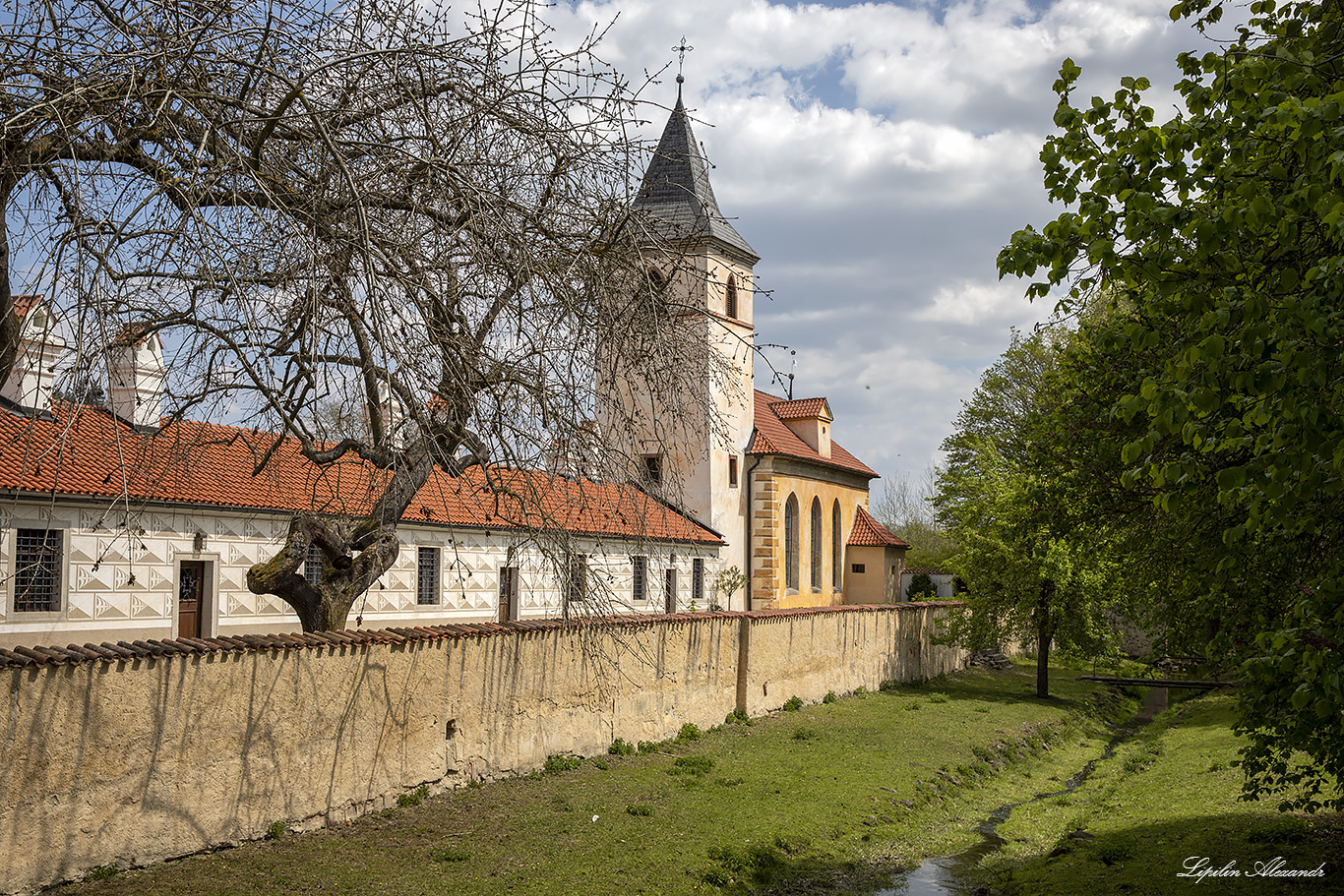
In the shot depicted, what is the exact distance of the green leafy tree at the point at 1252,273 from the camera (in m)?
4.04

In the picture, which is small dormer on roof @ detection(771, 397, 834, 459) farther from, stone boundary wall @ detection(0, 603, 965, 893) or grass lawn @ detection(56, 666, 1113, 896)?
stone boundary wall @ detection(0, 603, 965, 893)

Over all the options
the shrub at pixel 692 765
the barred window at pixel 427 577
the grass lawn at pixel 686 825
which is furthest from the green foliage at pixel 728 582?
the shrub at pixel 692 765

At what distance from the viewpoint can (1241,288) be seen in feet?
16.8

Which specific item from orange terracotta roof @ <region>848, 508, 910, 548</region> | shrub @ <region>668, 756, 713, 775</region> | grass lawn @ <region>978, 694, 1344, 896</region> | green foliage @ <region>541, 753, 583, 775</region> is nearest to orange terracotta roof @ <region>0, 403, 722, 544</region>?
green foliage @ <region>541, 753, 583, 775</region>

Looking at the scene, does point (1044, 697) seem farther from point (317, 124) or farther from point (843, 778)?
point (317, 124)

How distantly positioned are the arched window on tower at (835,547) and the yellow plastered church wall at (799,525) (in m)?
0.08

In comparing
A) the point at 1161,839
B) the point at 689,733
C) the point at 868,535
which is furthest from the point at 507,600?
the point at 868,535

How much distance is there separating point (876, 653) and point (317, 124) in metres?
22.1

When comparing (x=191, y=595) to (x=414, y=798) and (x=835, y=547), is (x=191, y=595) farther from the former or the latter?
(x=835, y=547)

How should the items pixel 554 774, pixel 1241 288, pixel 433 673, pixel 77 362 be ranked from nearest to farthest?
pixel 77 362
pixel 1241 288
pixel 433 673
pixel 554 774

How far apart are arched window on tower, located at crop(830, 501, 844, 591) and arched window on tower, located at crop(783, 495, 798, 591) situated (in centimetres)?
347

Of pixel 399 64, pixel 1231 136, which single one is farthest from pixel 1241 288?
pixel 399 64

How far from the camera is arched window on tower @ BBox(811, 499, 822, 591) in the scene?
3688 centimetres

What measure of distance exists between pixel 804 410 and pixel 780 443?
3.62 meters
